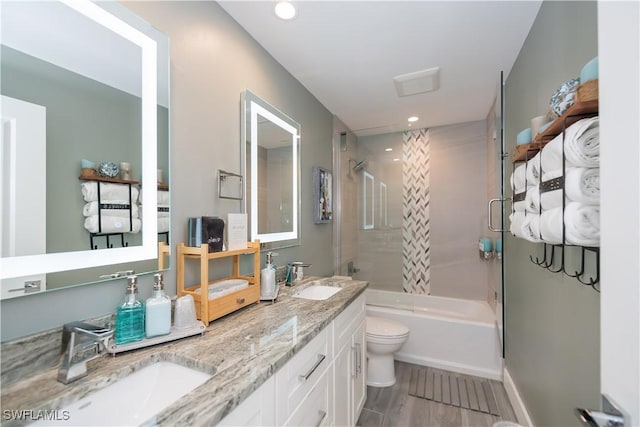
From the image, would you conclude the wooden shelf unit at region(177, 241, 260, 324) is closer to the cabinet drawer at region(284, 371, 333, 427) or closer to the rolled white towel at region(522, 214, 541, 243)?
the cabinet drawer at region(284, 371, 333, 427)

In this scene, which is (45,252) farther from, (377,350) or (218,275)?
(377,350)

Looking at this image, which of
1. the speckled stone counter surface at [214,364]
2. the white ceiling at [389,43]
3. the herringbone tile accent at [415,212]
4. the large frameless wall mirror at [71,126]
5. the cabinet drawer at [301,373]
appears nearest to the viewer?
the speckled stone counter surface at [214,364]

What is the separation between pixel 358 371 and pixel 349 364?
25cm

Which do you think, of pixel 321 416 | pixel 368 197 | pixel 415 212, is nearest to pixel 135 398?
pixel 321 416

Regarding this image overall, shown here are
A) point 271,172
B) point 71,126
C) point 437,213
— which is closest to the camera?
point 71,126

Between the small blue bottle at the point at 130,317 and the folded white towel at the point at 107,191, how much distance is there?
0.93ft

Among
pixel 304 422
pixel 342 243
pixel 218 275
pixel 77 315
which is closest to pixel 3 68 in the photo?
pixel 77 315

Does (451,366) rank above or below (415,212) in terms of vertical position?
below

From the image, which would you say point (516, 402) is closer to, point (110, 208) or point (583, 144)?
point (583, 144)

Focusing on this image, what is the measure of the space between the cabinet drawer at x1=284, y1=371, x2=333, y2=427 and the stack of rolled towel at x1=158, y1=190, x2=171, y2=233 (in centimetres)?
84

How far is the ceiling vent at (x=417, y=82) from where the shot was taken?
2.04 metres

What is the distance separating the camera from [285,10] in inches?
55.7

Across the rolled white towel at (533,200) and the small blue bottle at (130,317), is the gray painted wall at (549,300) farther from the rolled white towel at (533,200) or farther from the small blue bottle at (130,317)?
the small blue bottle at (130,317)

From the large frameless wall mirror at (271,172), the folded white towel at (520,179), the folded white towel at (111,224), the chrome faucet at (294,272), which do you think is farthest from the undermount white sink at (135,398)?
the folded white towel at (520,179)
